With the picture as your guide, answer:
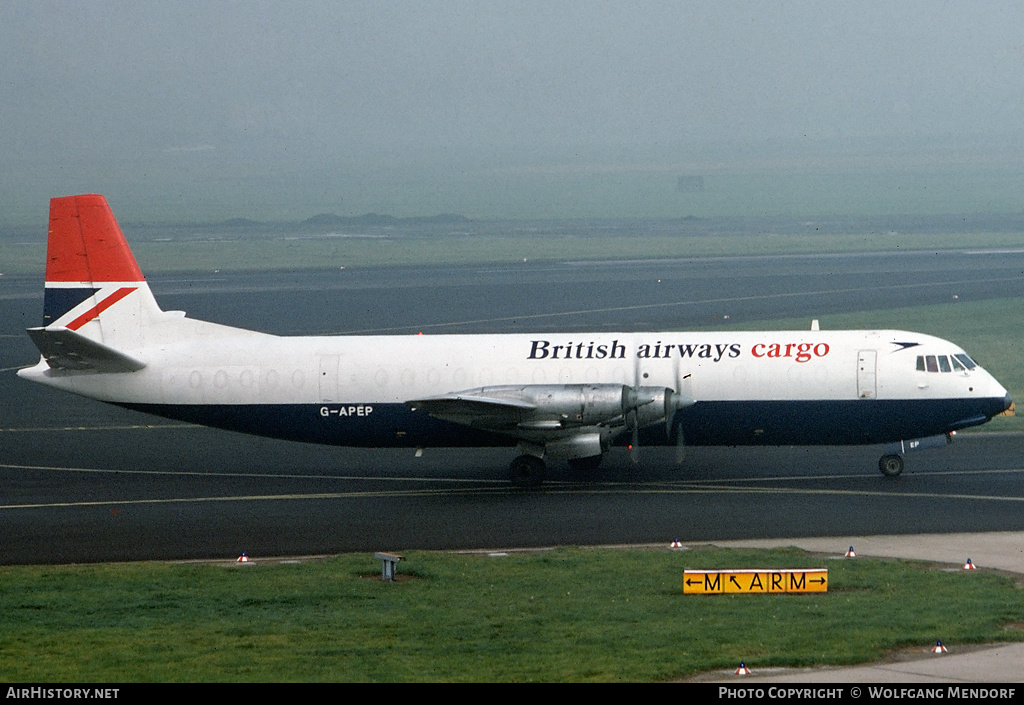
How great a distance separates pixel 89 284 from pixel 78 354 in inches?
120

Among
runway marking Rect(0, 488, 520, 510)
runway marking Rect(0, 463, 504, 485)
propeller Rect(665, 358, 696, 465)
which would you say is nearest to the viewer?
runway marking Rect(0, 488, 520, 510)

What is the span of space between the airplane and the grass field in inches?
300

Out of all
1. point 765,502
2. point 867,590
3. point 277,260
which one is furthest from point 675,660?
point 277,260

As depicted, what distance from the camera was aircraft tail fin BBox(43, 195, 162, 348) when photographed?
38.1 meters

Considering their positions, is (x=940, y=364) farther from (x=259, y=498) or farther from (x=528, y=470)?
(x=259, y=498)

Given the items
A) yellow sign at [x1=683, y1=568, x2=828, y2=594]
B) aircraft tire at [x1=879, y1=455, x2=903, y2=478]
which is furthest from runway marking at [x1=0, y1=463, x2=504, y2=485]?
yellow sign at [x1=683, y1=568, x2=828, y2=594]

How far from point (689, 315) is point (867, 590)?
53866 mm

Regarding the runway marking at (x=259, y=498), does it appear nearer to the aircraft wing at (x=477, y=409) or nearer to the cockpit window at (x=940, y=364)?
the aircraft wing at (x=477, y=409)

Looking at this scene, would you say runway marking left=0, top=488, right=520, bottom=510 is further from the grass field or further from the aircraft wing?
the grass field

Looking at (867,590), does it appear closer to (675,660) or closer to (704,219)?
(675,660)

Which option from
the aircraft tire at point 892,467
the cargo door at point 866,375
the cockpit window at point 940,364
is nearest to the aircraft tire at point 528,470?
the cargo door at point 866,375

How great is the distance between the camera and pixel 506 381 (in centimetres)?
3538

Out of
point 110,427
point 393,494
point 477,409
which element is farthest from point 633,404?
point 110,427

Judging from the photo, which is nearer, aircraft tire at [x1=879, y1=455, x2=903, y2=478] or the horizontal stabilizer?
the horizontal stabilizer
